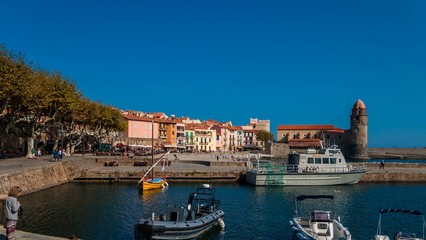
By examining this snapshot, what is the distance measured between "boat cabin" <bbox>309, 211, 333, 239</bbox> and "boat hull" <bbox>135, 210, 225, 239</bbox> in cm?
607

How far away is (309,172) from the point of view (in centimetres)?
4397

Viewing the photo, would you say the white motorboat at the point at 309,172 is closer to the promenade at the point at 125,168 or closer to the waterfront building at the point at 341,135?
the promenade at the point at 125,168

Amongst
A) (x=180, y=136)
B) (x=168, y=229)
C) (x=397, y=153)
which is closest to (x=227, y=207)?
→ (x=168, y=229)

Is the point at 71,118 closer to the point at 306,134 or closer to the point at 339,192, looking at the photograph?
the point at 339,192

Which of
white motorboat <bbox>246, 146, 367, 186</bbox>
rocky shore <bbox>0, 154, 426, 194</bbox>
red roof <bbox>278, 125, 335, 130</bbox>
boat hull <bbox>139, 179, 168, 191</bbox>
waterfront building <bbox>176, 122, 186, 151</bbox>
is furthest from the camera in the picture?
red roof <bbox>278, 125, 335, 130</bbox>

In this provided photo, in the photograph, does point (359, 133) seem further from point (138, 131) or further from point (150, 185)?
point (150, 185)

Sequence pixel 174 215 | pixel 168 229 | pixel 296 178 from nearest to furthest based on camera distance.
A: pixel 168 229, pixel 174 215, pixel 296 178

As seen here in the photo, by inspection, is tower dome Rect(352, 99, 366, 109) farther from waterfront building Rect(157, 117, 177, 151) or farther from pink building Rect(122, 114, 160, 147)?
pink building Rect(122, 114, 160, 147)

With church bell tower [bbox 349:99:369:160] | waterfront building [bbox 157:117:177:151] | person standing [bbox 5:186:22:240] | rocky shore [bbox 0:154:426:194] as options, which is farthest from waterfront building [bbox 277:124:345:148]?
person standing [bbox 5:186:22:240]

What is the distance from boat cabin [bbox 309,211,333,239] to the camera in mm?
19531

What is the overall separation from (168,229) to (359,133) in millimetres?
129305

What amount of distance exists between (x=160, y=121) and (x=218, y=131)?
3148 cm

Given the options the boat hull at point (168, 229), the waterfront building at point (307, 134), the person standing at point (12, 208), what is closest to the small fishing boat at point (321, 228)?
the boat hull at point (168, 229)

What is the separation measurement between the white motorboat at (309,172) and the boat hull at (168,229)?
22.9m
